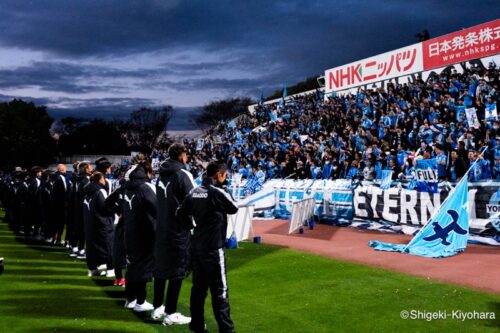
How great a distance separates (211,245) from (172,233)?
103 cm

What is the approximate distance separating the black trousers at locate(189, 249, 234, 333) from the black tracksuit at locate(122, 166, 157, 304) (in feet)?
5.19

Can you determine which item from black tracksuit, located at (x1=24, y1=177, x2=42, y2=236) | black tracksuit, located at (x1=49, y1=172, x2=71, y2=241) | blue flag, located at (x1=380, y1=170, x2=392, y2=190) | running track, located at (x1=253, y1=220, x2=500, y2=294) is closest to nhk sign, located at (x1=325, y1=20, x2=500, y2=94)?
blue flag, located at (x1=380, y1=170, x2=392, y2=190)

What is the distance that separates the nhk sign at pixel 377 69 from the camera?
27219 mm

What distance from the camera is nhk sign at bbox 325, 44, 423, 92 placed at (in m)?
27.2

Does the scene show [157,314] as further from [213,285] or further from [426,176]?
[426,176]

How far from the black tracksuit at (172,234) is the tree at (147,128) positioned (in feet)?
226

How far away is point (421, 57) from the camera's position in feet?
87.4

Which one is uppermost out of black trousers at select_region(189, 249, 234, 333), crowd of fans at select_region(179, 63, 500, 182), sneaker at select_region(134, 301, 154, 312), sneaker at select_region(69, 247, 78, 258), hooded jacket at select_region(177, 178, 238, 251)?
crowd of fans at select_region(179, 63, 500, 182)

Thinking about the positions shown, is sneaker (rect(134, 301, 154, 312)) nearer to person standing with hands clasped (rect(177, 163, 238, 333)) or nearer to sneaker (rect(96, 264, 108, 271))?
person standing with hands clasped (rect(177, 163, 238, 333))

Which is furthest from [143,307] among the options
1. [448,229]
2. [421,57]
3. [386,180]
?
[421,57]

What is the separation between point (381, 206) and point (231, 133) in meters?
27.6

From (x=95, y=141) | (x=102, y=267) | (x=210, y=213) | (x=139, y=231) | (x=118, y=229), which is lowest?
(x=102, y=267)

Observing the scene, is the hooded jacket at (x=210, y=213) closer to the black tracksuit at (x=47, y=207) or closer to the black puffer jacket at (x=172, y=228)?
the black puffer jacket at (x=172, y=228)

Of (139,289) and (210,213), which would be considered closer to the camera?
(210,213)
